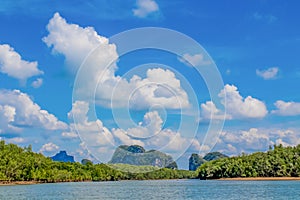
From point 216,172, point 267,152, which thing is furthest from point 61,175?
point 267,152

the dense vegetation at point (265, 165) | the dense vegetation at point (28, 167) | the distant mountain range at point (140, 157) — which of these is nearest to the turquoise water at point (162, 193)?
the distant mountain range at point (140, 157)

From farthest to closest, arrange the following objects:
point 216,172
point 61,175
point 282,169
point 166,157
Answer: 1. point 216,172
2. point 61,175
3. point 282,169
4. point 166,157

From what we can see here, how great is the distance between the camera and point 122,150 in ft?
178

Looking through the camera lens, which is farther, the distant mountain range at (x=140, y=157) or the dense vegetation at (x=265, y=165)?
the dense vegetation at (x=265, y=165)

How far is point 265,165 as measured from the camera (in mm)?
159125

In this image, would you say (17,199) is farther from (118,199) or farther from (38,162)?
(38,162)

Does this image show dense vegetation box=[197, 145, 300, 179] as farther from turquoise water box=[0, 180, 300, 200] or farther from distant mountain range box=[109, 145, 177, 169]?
distant mountain range box=[109, 145, 177, 169]

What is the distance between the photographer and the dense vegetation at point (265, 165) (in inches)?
6097

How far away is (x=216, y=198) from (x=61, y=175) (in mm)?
112967

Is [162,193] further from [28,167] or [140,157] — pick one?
[28,167]

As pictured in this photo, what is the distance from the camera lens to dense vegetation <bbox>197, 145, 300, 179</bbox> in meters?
155

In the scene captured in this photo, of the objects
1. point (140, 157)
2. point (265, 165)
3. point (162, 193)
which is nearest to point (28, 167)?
point (265, 165)

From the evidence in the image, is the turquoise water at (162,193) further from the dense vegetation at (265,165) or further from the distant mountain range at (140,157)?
the dense vegetation at (265,165)

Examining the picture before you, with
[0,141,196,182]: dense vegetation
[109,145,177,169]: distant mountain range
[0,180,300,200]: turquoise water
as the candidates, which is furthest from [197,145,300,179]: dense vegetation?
[109,145,177,169]: distant mountain range
